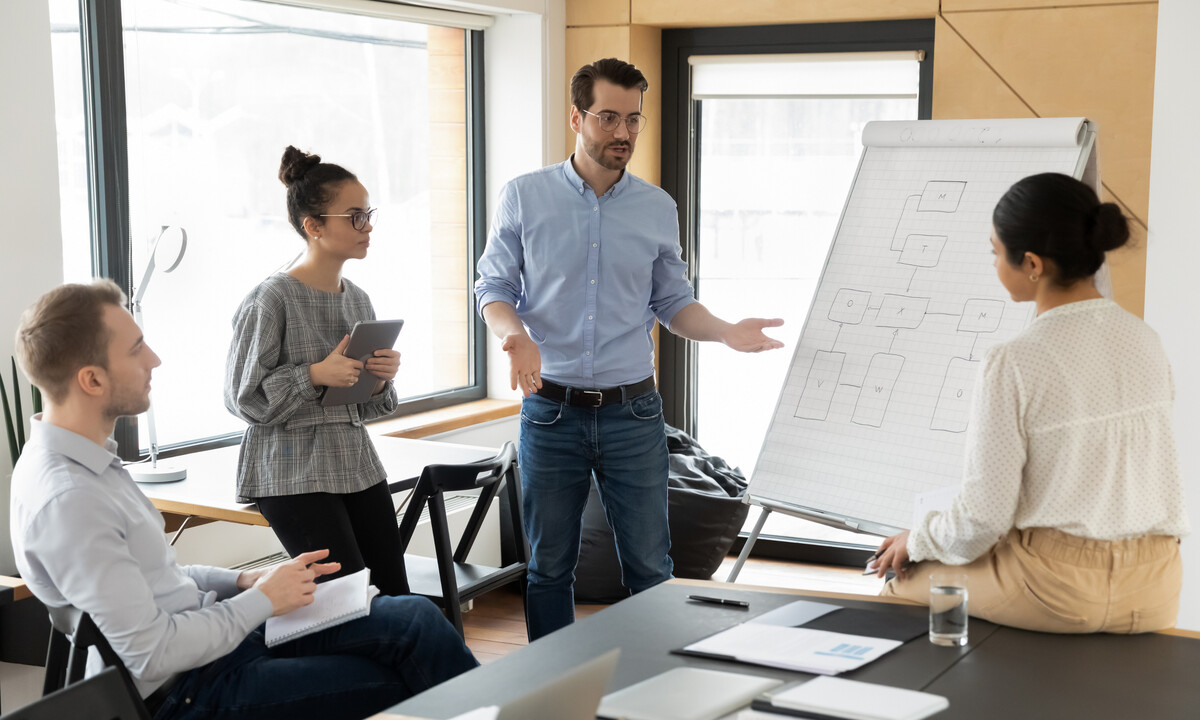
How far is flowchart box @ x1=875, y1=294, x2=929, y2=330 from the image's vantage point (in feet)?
9.30

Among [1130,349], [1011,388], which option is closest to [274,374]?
[1011,388]

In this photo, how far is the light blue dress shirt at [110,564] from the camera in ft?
5.79

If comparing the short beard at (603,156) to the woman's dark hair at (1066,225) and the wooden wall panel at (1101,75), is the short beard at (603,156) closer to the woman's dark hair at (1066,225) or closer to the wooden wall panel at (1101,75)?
the woman's dark hair at (1066,225)

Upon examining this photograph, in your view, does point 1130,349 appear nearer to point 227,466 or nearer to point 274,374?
point 274,374

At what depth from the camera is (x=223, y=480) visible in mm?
3078

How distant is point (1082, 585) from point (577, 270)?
57.7 inches

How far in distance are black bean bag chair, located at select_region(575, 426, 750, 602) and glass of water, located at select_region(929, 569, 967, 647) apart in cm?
240

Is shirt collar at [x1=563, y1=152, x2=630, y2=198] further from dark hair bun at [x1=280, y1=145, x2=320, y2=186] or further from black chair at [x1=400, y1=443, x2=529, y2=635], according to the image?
black chair at [x1=400, y1=443, x2=529, y2=635]

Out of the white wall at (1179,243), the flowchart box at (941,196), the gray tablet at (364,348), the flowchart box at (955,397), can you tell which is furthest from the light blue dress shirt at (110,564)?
the white wall at (1179,243)

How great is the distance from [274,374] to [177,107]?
4.34 feet

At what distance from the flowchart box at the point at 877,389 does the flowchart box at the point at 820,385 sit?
0.25ft

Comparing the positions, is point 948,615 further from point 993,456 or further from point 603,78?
point 603,78

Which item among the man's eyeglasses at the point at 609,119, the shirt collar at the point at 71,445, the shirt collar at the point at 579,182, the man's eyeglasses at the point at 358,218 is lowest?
the shirt collar at the point at 71,445

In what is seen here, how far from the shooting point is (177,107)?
349 centimetres
